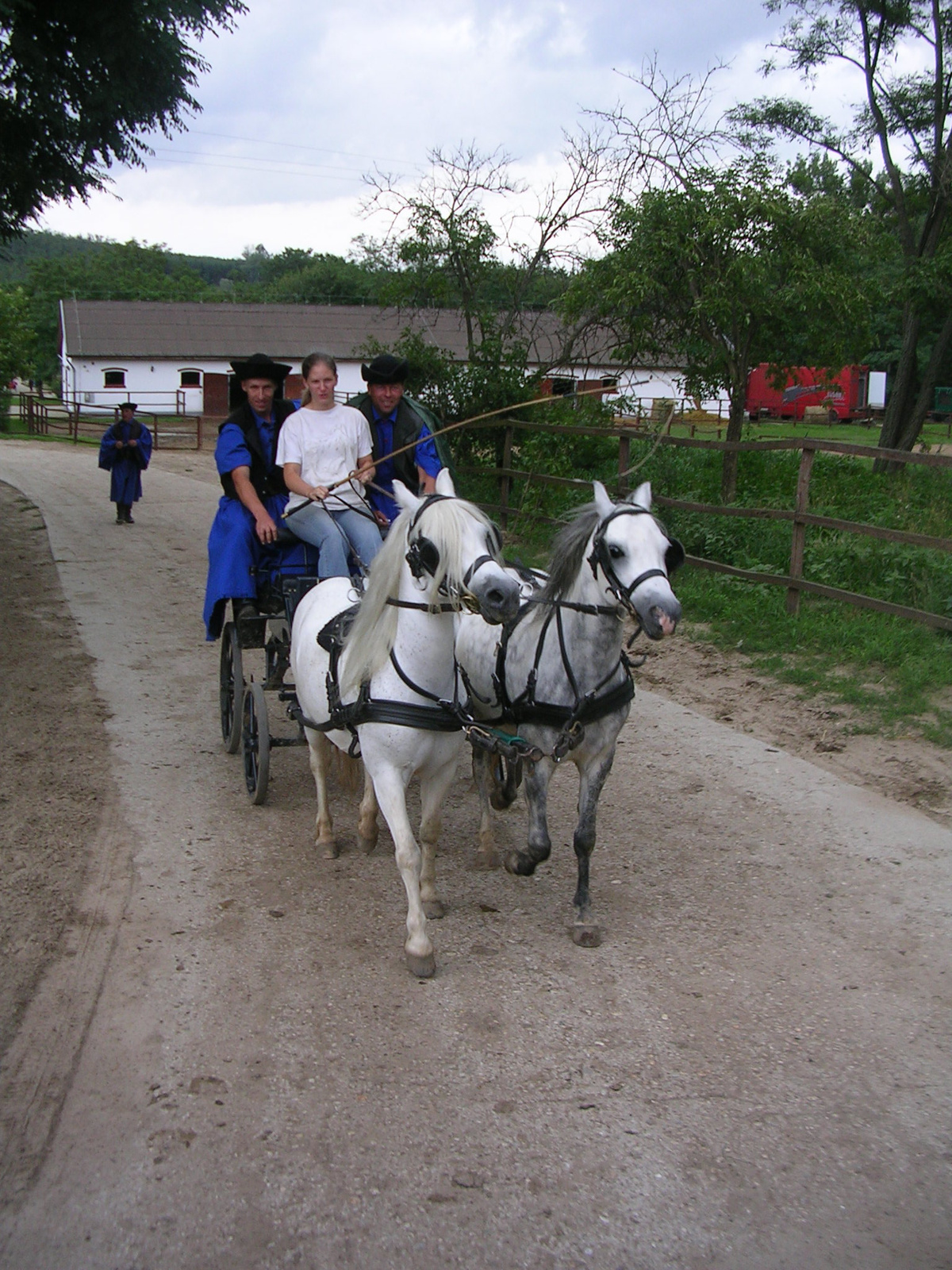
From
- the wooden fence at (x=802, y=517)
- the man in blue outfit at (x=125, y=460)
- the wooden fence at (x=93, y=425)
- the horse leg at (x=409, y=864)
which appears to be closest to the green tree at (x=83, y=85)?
the man in blue outfit at (x=125, y=460)

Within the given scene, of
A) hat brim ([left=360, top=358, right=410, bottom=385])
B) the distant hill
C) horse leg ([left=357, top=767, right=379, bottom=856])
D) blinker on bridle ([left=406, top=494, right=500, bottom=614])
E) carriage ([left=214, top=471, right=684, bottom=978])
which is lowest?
horse leg ([left=357, top=767, right=379, bottom=856])

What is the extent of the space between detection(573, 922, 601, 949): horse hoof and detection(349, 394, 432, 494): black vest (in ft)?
8.82

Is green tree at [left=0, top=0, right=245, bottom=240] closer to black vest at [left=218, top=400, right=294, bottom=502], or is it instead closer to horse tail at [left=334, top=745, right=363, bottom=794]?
black vest at [left=218, top=400, right=294, bottom=502]

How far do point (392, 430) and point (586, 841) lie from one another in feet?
9.08

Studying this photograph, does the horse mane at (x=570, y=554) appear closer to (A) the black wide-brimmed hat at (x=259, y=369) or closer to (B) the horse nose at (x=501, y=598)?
(B) the horse nose at (x=501, y=598)

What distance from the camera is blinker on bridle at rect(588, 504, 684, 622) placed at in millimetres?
3916

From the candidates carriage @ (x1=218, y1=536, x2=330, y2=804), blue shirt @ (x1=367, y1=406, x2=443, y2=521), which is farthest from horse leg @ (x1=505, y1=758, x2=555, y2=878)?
blue shirt @ (x1=367, y1=406, x2=443, y2=521)

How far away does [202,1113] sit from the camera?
10.1ft

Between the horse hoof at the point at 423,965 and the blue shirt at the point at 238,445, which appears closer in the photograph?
the horse hoof at the point at 423,965

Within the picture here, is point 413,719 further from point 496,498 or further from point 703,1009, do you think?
point 496,498

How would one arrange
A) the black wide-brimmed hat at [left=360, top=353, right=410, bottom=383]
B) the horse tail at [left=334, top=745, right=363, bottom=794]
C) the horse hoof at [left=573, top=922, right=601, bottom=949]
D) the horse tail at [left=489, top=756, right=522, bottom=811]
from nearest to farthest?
the horse hoof at [left=573, top=922, right=601, bottom=949] → the horse tail at [left=489, top=756, right=522, bottom=811] → the horse tail at [left=334, top=745, right=363, bottom=794] → the black wide-brimmed hat at [left=360, top=353, right=410, bottom=383]

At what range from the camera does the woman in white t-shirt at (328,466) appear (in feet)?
17.4

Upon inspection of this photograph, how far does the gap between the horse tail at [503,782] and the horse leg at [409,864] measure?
1156 mm

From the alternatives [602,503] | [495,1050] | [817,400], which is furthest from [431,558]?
[817,400]
